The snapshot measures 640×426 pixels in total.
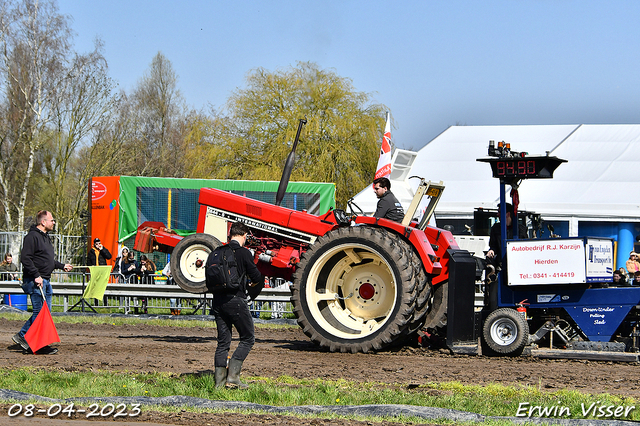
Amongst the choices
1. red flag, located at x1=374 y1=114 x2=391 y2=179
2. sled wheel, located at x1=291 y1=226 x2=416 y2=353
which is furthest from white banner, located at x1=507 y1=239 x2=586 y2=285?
red flag, located at x1=374 y1=114 x2=391 y2=179

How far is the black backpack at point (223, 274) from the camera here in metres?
6.96

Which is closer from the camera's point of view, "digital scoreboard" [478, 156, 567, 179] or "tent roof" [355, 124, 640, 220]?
"digital scoreboard" [478, 156, 567, 179]

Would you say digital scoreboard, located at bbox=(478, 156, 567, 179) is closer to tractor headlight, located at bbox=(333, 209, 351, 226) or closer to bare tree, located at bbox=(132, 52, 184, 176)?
tractor headlight, located at bbox=(333, 209, 351, 226)

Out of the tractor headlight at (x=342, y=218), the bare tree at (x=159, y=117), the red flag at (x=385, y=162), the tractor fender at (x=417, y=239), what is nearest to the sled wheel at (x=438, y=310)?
the tractor fender at (x=417, y=239)

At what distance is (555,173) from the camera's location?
21281mm

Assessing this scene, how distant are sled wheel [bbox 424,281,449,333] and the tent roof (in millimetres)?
9563

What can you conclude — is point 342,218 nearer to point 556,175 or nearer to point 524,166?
point 524,166

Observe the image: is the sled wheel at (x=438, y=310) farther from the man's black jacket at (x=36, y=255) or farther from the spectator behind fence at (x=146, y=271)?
the spectator behind fence at (x=146, y=271)

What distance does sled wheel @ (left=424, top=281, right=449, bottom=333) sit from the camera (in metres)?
10.2

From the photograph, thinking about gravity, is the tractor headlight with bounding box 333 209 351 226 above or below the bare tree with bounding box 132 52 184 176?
below

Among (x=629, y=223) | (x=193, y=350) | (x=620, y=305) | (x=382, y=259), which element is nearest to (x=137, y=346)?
(x=193, y=350)

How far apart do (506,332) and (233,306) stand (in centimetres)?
410

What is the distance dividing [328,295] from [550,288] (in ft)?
9.27

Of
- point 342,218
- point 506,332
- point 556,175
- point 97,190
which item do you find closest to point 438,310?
point 506,332
